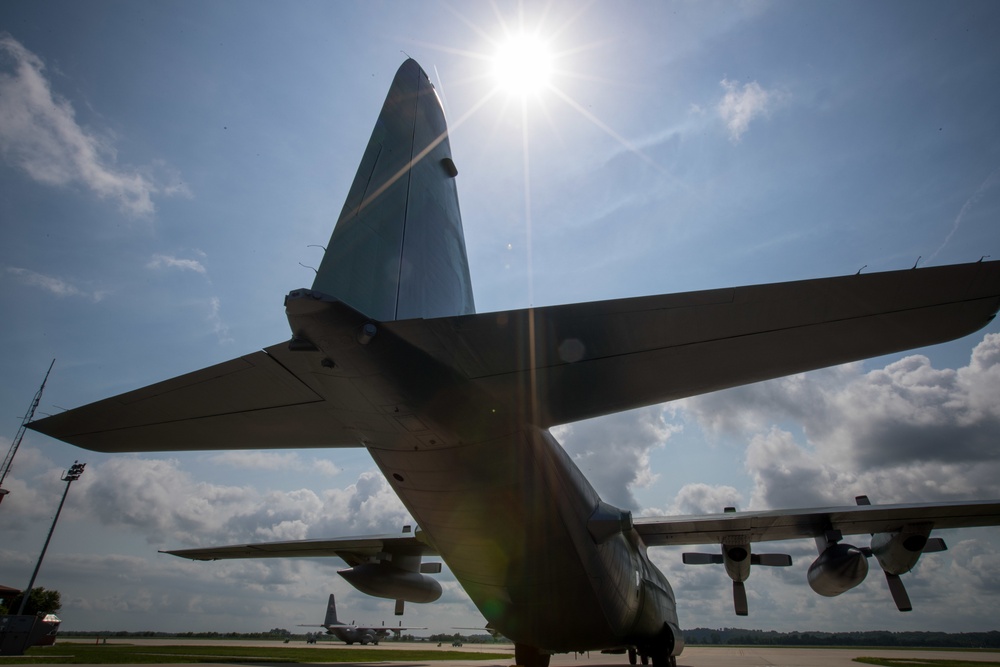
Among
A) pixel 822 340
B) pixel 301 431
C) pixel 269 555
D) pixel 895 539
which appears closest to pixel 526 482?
pixel 301 431

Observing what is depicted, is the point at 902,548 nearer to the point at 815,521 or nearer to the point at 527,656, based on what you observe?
the point at 815,521

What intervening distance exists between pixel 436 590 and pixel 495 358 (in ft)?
29.2

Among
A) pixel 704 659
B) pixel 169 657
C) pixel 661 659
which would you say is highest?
pixel 661 659

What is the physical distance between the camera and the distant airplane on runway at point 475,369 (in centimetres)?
331

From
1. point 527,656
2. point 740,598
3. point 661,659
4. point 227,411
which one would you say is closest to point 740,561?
point 740,598

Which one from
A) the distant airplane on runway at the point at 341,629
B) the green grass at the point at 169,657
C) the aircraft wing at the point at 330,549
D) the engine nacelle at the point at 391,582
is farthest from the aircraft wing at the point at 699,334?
the distant airplane on runway at the point at 341,629

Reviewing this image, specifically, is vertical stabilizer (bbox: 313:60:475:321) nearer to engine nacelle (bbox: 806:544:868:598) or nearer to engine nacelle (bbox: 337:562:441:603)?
engine nacelle (bbox: 337:562:441:603)

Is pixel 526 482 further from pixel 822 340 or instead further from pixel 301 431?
pixel 822 340

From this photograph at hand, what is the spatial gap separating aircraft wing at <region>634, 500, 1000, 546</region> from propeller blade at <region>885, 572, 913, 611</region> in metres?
0.88

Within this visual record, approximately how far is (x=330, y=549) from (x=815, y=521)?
1141 cm

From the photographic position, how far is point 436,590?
36.2 feet

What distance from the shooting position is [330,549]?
13.2 m

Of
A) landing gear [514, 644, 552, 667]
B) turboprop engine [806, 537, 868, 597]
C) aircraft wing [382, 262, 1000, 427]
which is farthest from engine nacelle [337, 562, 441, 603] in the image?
turboprop engine [806, 537, 868, 597]

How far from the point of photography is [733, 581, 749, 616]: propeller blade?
1096cm
